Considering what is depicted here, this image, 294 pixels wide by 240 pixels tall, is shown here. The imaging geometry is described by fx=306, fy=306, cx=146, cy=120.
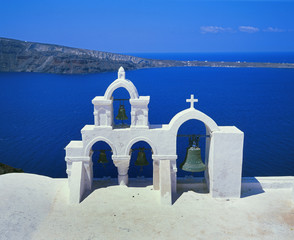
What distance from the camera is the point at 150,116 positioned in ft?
Result: 180

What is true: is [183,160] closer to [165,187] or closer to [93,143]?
[165,187]

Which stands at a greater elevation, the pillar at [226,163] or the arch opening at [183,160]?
the pillar at [226,163]

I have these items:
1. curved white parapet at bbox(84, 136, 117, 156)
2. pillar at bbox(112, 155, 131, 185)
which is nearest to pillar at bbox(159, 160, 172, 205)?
pillar at bbox(112, 155, 131, 185)

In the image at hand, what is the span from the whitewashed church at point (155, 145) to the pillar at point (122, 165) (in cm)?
5

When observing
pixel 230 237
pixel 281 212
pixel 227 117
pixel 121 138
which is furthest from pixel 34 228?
pixel 227 117

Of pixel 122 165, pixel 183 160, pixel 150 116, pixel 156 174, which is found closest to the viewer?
pixel 156 174

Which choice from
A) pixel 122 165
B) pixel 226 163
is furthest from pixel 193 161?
pixel 122 165

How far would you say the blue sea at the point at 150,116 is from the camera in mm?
32312

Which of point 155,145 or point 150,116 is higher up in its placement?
point 155,145

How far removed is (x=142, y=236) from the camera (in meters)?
11.8

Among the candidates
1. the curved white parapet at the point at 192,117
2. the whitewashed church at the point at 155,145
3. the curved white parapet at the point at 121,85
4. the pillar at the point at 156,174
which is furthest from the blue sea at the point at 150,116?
the curved white parapet at the point at 121,85

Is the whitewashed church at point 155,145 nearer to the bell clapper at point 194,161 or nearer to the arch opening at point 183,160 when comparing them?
the bell clapper at point 194,161

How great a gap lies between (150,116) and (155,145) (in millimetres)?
40216

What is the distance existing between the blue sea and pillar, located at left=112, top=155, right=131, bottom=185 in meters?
12.1
